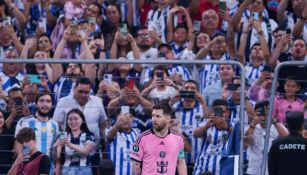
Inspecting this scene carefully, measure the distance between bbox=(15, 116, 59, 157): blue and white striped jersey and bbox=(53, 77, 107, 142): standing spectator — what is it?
6.4 inches

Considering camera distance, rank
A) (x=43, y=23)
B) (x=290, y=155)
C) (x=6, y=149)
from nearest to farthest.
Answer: (x=290, y=155), (x=6, y=149), (x=43, y=23)

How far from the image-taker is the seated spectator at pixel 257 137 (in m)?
15.5

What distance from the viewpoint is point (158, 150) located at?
575 inches

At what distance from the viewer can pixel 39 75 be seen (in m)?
16.8

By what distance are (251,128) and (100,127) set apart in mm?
1996

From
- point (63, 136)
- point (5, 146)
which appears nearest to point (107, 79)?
point (63, 136)

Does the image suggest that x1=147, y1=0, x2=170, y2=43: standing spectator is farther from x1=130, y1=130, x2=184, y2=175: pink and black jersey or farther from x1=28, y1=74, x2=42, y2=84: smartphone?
x1=130, y1=130, x2=184, y2=175: pink and black jersey

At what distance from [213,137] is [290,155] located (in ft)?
5.69

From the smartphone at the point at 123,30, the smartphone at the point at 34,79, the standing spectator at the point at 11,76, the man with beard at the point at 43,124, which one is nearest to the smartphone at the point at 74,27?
the smartphone at the point at 123,30

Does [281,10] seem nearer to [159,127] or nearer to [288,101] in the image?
[288,101]

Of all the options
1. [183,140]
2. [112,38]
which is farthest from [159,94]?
[112,38]

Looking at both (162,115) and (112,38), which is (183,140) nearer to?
(162,115)

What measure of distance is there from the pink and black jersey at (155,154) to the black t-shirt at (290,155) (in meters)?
1.18

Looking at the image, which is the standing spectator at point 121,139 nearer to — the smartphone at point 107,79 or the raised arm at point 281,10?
the smartphone at point 107,79
